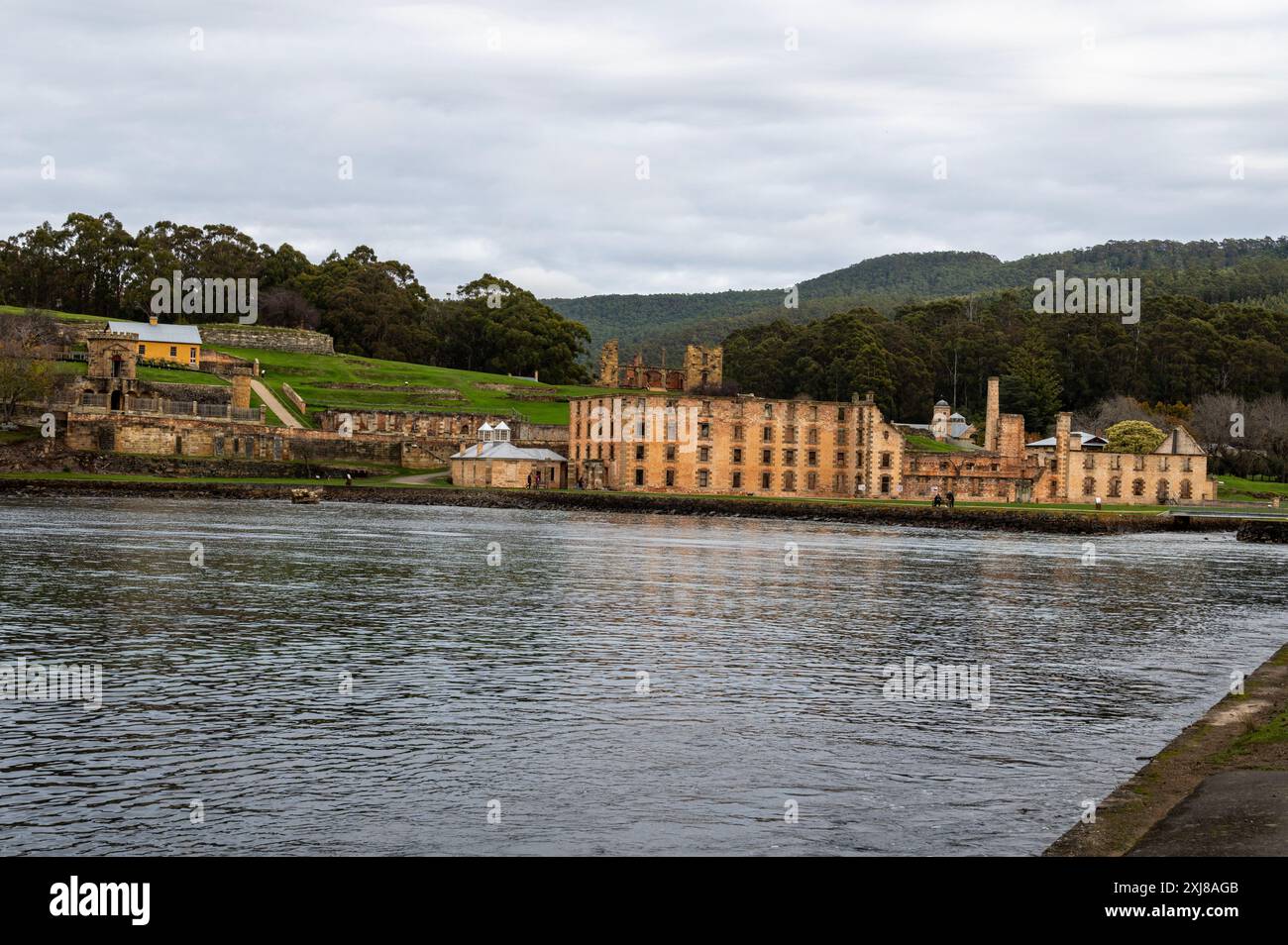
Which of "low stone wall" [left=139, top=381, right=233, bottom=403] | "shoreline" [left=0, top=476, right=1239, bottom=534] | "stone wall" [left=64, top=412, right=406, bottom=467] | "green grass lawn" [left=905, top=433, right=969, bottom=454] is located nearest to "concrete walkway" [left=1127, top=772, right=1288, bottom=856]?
"shoreline" [left=0, top=476, right=1239, bottom=534]

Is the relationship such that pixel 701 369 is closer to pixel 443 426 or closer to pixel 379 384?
pixel 379 384

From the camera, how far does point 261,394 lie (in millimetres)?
112312

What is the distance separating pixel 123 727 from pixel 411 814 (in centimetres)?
545

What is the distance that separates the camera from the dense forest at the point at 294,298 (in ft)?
479

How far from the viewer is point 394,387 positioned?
4685 inches

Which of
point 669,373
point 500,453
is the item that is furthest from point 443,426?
point 669,373

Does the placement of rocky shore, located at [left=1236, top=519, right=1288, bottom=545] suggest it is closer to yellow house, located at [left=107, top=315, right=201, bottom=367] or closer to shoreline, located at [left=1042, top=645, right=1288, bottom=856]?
shoreline, located at [left=1042, top=645, right=1288, bottom=856]

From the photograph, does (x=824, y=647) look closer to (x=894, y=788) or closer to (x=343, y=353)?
(x=894, y=788)

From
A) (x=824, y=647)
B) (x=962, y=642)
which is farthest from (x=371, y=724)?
(x=962, y=642)

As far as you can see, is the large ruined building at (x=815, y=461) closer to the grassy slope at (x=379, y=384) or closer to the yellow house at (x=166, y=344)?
the grassy slope at (x=379, y=384)

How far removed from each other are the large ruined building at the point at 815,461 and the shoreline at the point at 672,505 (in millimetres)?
5727

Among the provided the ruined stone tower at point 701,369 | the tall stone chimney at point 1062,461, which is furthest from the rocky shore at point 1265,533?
the ruined stone tower at point 701,369

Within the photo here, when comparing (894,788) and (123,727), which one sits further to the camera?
(123,727)

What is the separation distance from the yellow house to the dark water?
77.9 metres
